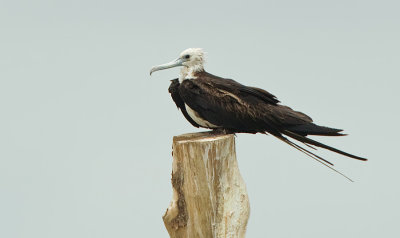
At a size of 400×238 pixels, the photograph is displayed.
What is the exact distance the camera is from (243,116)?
352 inches

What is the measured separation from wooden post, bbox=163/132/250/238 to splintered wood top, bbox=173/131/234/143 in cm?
1

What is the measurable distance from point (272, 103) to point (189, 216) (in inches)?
66.6

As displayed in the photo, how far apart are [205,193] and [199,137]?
30.6 inches

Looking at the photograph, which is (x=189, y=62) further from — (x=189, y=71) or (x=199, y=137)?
(x=199, y=137)

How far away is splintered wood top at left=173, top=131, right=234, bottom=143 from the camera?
8.57m

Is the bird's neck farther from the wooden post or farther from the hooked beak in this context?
the wooden post

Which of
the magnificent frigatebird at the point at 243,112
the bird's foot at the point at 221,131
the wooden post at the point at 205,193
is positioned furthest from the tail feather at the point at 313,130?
the wooden post at the point at 205,193

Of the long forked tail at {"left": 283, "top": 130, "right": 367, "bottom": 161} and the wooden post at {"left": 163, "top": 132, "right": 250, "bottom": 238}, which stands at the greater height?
the long forked tail at {"left": 283, "top": 130, "right": 367, "bottom": 161}

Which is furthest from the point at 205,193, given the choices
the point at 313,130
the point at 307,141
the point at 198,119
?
the point at 313,130

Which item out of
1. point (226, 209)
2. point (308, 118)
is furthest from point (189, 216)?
point (308, 118)

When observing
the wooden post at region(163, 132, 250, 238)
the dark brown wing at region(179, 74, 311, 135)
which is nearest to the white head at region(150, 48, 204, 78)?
the dark brown wing at region(179, 74, 311, 135)

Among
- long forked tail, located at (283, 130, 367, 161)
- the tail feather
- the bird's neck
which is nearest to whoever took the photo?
long forked tail, located at (283, 130, 367, 161)

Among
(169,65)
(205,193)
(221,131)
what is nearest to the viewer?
(205,193)

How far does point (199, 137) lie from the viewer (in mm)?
8945
